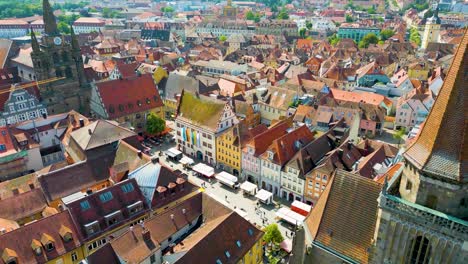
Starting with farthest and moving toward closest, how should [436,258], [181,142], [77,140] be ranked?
[181,142] → [77,140] → [436,258]

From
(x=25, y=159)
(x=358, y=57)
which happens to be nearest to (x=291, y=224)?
(x=25, y=159)

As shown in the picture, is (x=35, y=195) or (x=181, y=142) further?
(x=181, y=142)

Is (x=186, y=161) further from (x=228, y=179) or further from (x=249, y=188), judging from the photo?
(x=249, y=188)

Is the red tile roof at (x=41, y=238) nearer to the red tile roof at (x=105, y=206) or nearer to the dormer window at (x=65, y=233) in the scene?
the dormer window at (x=65, y=233)

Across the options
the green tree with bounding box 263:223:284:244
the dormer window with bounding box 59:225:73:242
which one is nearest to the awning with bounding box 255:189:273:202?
the green tree with bounding box 263:223:284:244

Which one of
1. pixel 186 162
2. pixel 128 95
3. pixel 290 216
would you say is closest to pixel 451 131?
pixel 290 216

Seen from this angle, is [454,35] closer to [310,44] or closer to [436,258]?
[310,44]

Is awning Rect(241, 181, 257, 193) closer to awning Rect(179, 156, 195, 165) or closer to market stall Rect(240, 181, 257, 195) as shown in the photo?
market stall Rect(240, 181, 257, 195)
